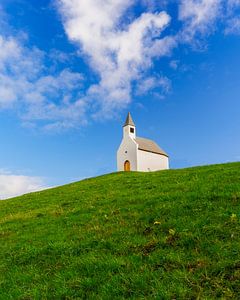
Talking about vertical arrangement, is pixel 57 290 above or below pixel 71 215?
below

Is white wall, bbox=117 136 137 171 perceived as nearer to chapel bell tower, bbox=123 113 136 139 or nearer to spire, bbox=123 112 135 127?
chapel bell tower, bbox=123 113 136 139

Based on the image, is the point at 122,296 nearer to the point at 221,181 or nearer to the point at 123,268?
the point at 123,268

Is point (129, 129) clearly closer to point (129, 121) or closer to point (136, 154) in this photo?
point (129, 121)

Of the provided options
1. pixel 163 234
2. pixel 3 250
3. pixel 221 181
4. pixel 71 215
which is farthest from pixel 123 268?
pixel 221 181

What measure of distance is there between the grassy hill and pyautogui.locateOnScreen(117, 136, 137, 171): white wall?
203 feet

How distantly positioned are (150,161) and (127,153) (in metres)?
5.83

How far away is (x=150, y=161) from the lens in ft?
270

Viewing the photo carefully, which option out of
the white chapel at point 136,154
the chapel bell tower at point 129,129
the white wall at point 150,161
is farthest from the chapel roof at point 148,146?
the chapel bell tower at point 129,129

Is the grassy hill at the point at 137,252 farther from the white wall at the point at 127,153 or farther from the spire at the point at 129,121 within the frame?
the spire at the point at 129,121

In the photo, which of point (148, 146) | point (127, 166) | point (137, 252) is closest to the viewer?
point (137, 252)

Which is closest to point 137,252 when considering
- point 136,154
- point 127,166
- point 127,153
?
point 136,154

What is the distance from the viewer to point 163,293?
784 cm

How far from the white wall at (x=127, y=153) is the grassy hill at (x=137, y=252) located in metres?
61.9

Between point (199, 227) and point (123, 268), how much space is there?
3.17 metres
